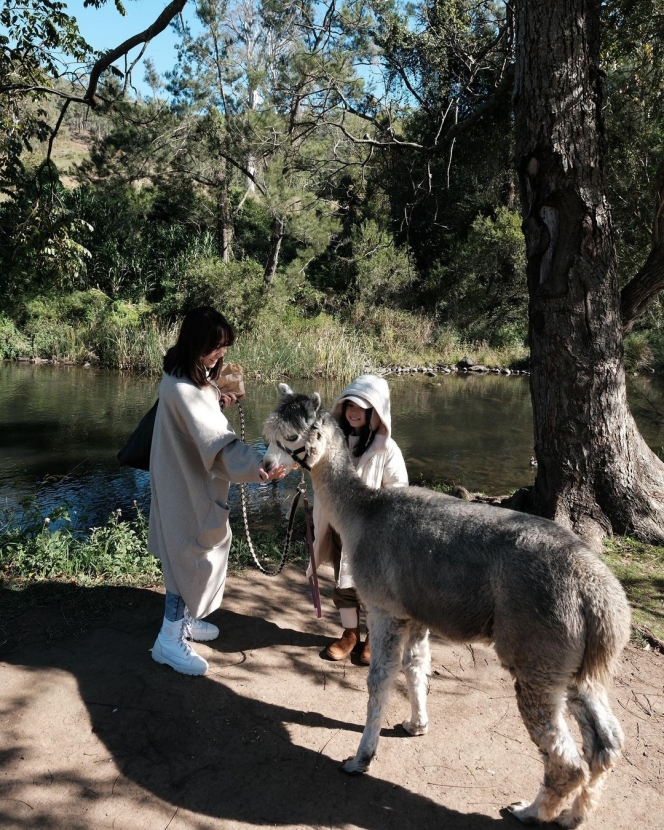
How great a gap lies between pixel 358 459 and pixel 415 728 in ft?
5.70

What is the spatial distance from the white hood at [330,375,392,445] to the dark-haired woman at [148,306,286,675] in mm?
850

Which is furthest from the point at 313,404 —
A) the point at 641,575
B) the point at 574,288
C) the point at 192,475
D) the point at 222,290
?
the point at 222,290

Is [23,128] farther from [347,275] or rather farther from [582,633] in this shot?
[347,275]

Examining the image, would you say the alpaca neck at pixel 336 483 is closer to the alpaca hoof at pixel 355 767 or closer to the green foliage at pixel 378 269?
the alpaca hoof at pixel 355 767

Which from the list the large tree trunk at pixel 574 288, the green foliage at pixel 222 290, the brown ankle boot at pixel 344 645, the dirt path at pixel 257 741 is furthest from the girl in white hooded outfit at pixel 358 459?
the green foliage at pixel 222 290

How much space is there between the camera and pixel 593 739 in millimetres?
2906

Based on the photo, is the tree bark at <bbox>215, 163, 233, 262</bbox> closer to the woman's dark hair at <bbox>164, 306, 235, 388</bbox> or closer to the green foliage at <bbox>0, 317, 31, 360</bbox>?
the green foliage at <bbox>0, 317, 31, 360</bbox>

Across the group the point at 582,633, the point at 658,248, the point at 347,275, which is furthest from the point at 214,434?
the point at 347,275

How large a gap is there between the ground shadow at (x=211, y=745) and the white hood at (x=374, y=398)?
1.85 metres

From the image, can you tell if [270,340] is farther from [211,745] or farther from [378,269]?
[211,745]

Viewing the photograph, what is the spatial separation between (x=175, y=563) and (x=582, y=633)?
246cm

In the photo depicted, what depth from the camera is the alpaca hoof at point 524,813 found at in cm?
299

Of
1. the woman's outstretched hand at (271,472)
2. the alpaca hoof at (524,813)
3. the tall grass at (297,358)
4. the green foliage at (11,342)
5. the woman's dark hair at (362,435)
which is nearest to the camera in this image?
the alpaca hoof at (524,813)

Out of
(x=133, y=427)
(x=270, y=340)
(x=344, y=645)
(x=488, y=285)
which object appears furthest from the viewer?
(x=488, y=285)
